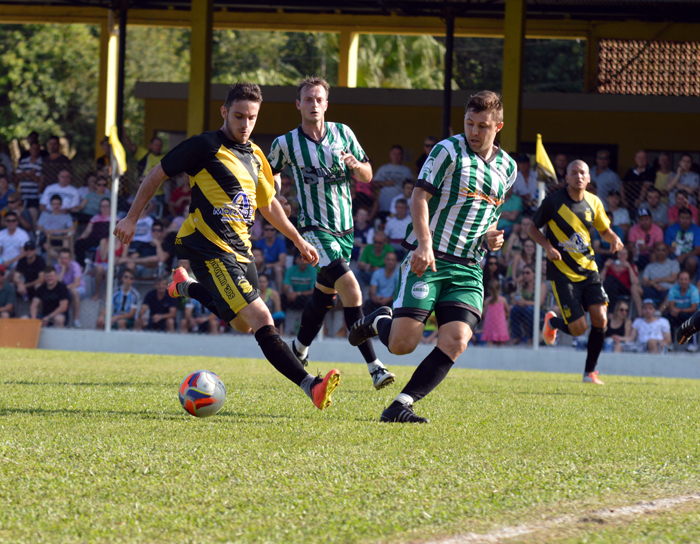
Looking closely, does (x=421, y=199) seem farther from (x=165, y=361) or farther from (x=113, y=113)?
(x=113, y=113)

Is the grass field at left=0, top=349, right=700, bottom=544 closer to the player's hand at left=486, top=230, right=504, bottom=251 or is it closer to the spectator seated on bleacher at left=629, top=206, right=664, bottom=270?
the player's hand at left=486, top=230, right=504, bottom=251

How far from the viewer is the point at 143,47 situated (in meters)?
49.4

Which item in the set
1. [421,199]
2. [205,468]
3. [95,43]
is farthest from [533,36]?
[95,43]

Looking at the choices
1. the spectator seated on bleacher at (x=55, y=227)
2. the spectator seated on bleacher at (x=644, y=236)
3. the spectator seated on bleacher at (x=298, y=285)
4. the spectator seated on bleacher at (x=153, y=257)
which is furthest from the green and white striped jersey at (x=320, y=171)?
the spectator seated on bleacher at (x=55, y=227)

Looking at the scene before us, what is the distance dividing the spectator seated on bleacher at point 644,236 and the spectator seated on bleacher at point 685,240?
16cm

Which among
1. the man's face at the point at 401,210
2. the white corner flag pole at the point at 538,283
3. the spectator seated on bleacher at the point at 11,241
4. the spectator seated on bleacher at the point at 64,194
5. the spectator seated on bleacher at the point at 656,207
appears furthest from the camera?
the spectator seated on bleacher at the point at 64,194

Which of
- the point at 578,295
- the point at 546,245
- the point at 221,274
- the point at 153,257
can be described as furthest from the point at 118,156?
the point at 221,274

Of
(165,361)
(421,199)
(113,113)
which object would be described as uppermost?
(113,113)

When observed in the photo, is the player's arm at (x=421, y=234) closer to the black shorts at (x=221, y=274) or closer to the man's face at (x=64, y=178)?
the black shorts at (x=221, y=274)

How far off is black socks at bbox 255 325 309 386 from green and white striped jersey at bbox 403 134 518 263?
1.09 metres

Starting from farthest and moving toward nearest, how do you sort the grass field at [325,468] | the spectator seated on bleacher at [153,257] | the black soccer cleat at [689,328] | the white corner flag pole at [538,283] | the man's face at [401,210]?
the man's face at [401,210] < the spectator seated on bleacher at [153,257] < the white corner flag pole at [538,283] < the black soccer cleat at [689,328] < the grass field at [325,468]

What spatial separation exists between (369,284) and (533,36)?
10825 millimetres

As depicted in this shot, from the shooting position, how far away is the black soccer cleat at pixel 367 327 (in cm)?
621

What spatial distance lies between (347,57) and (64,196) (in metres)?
9.26
